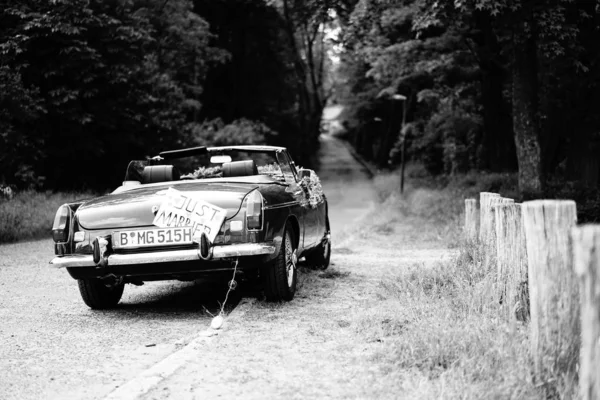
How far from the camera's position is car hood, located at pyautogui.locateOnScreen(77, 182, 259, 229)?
6.65m

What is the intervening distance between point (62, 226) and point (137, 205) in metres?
0.76

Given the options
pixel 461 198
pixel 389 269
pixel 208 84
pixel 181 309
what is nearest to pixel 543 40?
pixel 461 198

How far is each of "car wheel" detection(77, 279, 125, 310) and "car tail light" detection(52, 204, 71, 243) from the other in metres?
0.53

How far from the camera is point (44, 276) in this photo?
10203mm

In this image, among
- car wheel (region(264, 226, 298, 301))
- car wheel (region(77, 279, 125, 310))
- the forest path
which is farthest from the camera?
car wheel (region(77, 279, 125, 310))

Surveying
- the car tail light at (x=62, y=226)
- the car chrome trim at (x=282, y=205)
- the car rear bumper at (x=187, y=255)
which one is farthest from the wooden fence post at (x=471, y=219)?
the car tail light at (x=62, y=226)

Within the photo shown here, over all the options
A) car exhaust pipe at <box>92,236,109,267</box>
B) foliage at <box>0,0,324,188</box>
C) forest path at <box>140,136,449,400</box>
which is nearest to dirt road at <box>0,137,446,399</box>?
forest path at <box>140,136,449,400</box>

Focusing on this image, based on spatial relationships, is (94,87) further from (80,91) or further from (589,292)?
(589,292)

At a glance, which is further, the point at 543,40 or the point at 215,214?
the point at 543,40

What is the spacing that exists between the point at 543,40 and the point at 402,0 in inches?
183

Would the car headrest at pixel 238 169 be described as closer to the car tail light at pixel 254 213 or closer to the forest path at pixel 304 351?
the car tail light at pixel 254 213

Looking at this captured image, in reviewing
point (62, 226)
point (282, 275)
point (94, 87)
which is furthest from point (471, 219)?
point (94, 87)

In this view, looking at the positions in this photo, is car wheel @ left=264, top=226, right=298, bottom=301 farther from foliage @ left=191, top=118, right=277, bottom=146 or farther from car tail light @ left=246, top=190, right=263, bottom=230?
foliage @ left=191, top=118, right=277, bottom=146

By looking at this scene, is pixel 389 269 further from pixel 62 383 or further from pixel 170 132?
pixel 170 132
